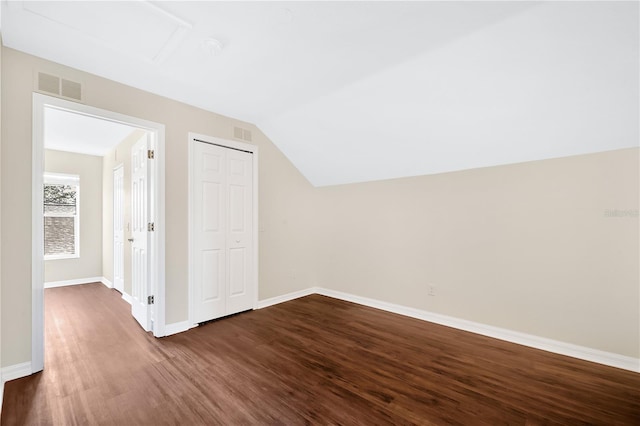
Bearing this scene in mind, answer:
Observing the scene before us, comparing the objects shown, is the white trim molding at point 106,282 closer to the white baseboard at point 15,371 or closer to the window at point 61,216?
the window at point 61,216

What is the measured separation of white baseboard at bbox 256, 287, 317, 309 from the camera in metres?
3.87

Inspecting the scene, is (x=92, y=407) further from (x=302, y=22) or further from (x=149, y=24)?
(x=302, y=22)

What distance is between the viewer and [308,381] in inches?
82.2

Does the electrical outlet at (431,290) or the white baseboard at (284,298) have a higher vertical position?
the electrical outlet at (431,290)

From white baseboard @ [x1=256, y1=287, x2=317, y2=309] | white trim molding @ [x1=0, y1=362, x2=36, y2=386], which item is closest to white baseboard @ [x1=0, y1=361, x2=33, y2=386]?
white trim molding @ [x1=0, y1=362, x2=36, y2=386]

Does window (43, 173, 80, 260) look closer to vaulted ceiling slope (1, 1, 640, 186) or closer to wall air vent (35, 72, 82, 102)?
wall air vent (35, 72, 82, 102)

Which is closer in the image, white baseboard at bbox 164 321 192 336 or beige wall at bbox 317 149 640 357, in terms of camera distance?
beige wall at bbox 317 149 640 357

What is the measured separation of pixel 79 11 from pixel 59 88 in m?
0.92

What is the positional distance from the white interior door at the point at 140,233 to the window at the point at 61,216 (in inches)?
115

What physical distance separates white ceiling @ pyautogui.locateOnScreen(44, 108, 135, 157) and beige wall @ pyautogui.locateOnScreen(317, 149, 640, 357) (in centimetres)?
372

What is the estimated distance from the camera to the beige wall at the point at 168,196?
2117 mm

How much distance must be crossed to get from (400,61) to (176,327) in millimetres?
3465

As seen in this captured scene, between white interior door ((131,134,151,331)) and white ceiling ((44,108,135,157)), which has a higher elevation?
white ceiling ((44,108,135,157))

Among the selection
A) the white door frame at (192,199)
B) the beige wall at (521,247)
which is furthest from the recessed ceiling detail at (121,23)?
the beige wall at (521,247)
